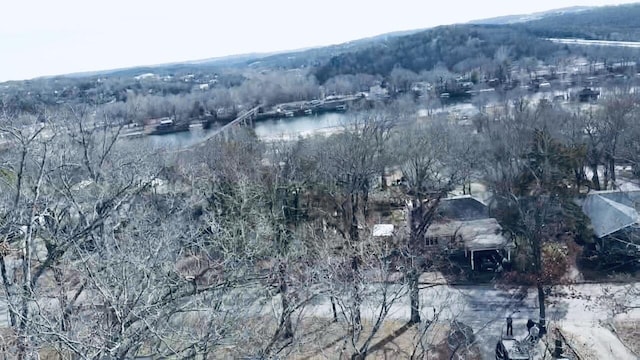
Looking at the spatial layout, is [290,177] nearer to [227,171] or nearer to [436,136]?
[227,171]

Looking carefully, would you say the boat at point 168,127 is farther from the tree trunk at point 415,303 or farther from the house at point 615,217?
the tree trunk at point 415,303

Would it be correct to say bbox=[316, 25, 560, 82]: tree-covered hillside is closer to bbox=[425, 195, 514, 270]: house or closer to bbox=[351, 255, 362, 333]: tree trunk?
bbox=[425, 195, 514, 270]: house

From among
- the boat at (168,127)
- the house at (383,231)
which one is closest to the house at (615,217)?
the house at (383,231)

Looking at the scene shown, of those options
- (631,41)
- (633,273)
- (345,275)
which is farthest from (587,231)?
(631,41)

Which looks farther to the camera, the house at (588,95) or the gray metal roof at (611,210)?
the house at (588,95)

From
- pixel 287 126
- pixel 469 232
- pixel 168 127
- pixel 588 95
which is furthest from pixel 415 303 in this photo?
pixel 168 127

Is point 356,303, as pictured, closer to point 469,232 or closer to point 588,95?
point 469,232

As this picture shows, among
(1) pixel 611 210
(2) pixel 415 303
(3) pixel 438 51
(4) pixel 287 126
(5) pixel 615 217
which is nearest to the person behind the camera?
(2) pixel 415 303
